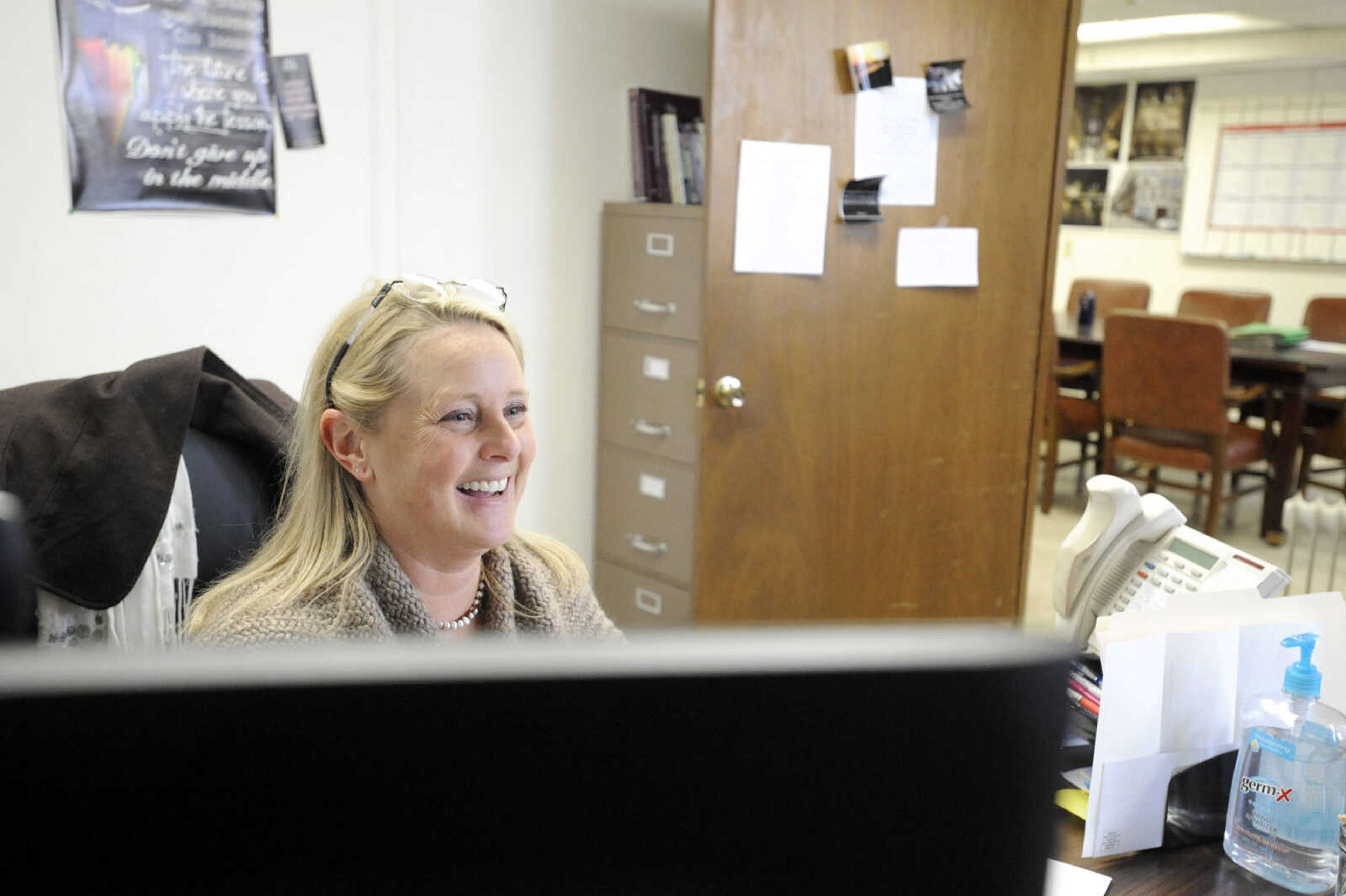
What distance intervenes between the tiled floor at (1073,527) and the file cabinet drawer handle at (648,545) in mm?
1391

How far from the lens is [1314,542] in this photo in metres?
3.12

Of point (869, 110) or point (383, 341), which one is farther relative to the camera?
point (869, 110)

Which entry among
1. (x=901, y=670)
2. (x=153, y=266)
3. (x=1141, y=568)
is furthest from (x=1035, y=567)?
(x=901, y=670)

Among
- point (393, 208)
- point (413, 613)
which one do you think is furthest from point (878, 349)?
point (413, 613)

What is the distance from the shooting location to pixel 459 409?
58.2 inches

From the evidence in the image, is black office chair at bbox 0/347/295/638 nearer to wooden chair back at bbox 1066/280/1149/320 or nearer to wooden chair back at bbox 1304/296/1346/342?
wooden chair back at bbox 1066/280/1149/320

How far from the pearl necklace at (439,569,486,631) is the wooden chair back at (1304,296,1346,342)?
566cm

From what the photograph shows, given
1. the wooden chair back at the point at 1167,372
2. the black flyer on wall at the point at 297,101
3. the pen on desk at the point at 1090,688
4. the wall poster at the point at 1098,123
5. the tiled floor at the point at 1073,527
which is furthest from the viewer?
the wall poster at the point at 1098,123

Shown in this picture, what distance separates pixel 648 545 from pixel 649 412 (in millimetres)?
376

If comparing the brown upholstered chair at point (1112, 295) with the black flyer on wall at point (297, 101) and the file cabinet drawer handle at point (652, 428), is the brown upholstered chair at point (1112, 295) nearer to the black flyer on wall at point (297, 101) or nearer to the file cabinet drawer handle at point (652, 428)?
the file cabinet drawer handle at point (652, 428)

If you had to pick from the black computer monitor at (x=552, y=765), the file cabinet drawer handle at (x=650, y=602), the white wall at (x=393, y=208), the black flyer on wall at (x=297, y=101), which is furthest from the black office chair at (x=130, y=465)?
the file cabinet drawer handle at (x=650, y=602)

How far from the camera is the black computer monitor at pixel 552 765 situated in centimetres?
37

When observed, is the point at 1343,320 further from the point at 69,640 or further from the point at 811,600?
the point at 69,640

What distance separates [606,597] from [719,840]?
9.62 ft
